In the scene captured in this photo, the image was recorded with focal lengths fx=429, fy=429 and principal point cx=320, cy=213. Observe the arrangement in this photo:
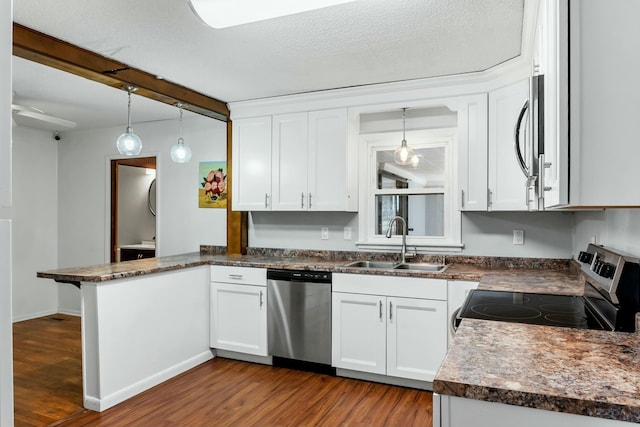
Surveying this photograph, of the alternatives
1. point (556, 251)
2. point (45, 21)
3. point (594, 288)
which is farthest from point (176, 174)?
point (594, 288)

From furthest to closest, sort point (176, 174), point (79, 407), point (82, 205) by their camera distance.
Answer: point (82, 205) < point (176, 174) < point (79, 407)

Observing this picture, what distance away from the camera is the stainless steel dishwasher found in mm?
3299

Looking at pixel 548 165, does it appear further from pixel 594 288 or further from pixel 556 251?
pixel 556 251

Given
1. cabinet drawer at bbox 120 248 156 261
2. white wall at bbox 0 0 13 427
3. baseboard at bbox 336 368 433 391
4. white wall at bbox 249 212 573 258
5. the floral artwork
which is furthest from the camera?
cabinet drawer at bbox 120 248 156 261

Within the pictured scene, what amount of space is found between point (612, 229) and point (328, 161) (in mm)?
2187

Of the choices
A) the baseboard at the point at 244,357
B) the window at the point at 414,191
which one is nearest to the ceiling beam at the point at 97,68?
the window at the point at 414,191

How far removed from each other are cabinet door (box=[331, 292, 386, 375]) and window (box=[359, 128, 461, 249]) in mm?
726

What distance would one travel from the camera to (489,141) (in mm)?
3107

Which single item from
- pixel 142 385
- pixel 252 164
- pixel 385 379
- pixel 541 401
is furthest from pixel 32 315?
pixel 541 401

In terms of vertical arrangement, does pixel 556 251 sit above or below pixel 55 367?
above

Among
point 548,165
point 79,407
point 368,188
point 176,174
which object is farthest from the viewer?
point 176,174

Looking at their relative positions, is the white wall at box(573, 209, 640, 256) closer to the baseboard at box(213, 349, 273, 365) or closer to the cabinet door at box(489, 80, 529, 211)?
the cabinet door at box(489, 80, 529, 211)

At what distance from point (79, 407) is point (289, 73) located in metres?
2.69

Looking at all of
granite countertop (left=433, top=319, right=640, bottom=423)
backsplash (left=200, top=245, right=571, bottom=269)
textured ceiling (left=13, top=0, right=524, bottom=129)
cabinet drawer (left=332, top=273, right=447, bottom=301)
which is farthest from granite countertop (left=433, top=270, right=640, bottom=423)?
backsplash (left=200, top=245, right=571, bottom=269)
